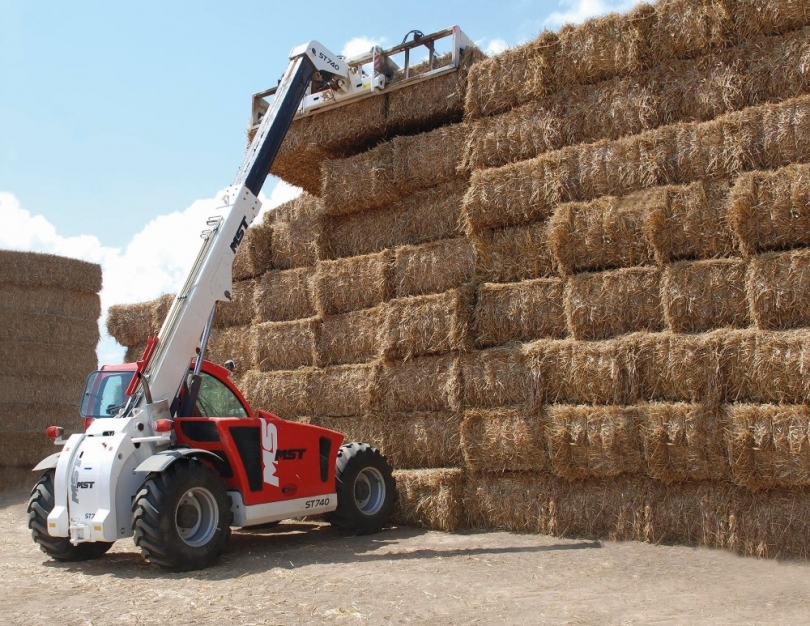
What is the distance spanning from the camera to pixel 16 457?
565 inches

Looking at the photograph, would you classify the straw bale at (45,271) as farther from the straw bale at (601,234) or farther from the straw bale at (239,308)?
the straw bale at (601,234)

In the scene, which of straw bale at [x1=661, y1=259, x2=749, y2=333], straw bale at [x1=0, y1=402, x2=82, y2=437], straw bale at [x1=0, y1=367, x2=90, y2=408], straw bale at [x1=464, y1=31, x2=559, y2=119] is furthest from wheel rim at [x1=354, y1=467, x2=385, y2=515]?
straw bale at [x1=0, y1=367, x2=90, y2=408]

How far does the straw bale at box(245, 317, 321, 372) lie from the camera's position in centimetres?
1084

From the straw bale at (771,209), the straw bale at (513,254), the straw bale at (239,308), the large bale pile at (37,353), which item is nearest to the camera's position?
the straw bale at (771,209)

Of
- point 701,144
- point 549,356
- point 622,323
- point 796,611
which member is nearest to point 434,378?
point 549,356

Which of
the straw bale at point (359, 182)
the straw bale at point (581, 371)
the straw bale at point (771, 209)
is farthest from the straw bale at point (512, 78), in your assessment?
the straw bale at point (581, 371)

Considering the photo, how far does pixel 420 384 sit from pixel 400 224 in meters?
2.10

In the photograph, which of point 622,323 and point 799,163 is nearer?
point 799,163

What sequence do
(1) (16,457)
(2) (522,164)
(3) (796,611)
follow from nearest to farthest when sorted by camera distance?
(3) (796,611)
(2) (522,164)
(1) (16,457)

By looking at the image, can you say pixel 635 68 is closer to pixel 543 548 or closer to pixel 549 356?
pixel 549 356

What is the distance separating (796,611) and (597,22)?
605 cm

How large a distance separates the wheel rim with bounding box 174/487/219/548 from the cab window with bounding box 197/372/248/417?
46.3 inches

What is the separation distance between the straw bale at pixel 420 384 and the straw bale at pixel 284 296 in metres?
1.77

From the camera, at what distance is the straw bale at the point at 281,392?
35.4ft
